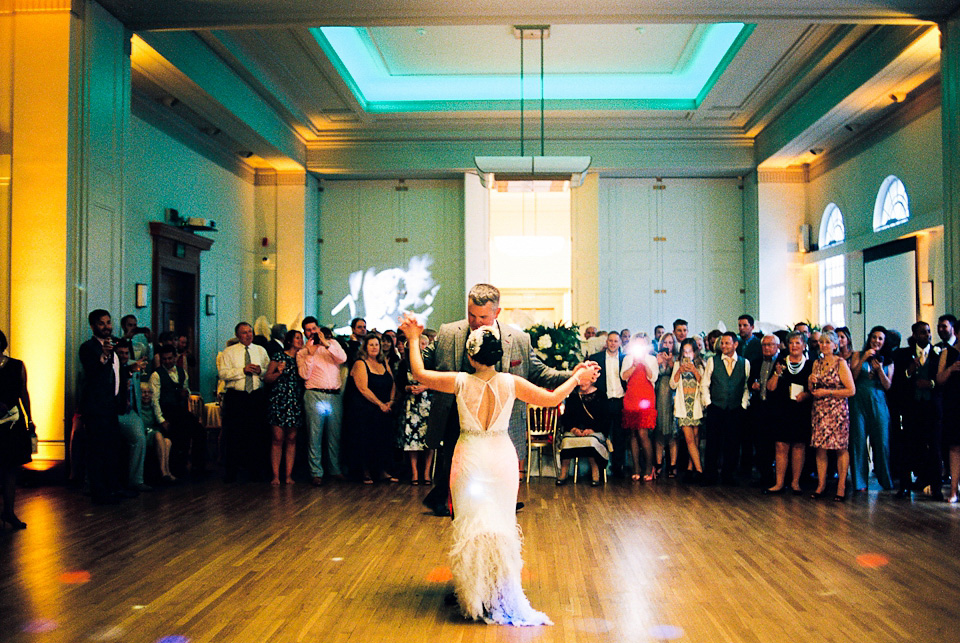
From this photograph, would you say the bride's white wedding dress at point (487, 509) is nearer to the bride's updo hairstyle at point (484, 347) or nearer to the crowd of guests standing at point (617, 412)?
the bride's updo hairstyle at point (484, 347)

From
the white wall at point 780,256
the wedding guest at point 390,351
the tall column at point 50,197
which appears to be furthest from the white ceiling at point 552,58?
the wedding guest at point 390,351

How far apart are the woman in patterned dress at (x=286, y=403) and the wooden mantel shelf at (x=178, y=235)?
2891mm

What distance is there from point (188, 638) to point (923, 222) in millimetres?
8830

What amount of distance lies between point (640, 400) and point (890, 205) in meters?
4.86

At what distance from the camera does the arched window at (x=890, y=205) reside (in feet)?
32.2

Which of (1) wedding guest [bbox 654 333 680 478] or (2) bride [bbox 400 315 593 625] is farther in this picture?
(1) wedding guest [bbox 654 333 680 478]

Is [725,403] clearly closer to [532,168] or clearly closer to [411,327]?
[532,168]

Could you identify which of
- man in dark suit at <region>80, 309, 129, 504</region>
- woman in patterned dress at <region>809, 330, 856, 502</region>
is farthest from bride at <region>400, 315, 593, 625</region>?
woman in patterned dress at <region>809, 330, 856, 502</region>

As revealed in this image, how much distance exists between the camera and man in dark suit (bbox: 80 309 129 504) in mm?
6355

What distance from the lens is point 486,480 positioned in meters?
3.60

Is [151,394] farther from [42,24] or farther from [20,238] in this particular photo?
[42,24]

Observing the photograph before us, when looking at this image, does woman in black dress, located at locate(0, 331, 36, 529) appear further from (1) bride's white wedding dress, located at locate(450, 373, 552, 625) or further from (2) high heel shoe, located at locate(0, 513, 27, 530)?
(1) bride's white wedding dress, located at locate(450, 373, 552, 625)

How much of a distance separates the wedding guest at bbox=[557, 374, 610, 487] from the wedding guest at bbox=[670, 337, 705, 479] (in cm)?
73

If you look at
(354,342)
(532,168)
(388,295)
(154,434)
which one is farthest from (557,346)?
(388,295)
